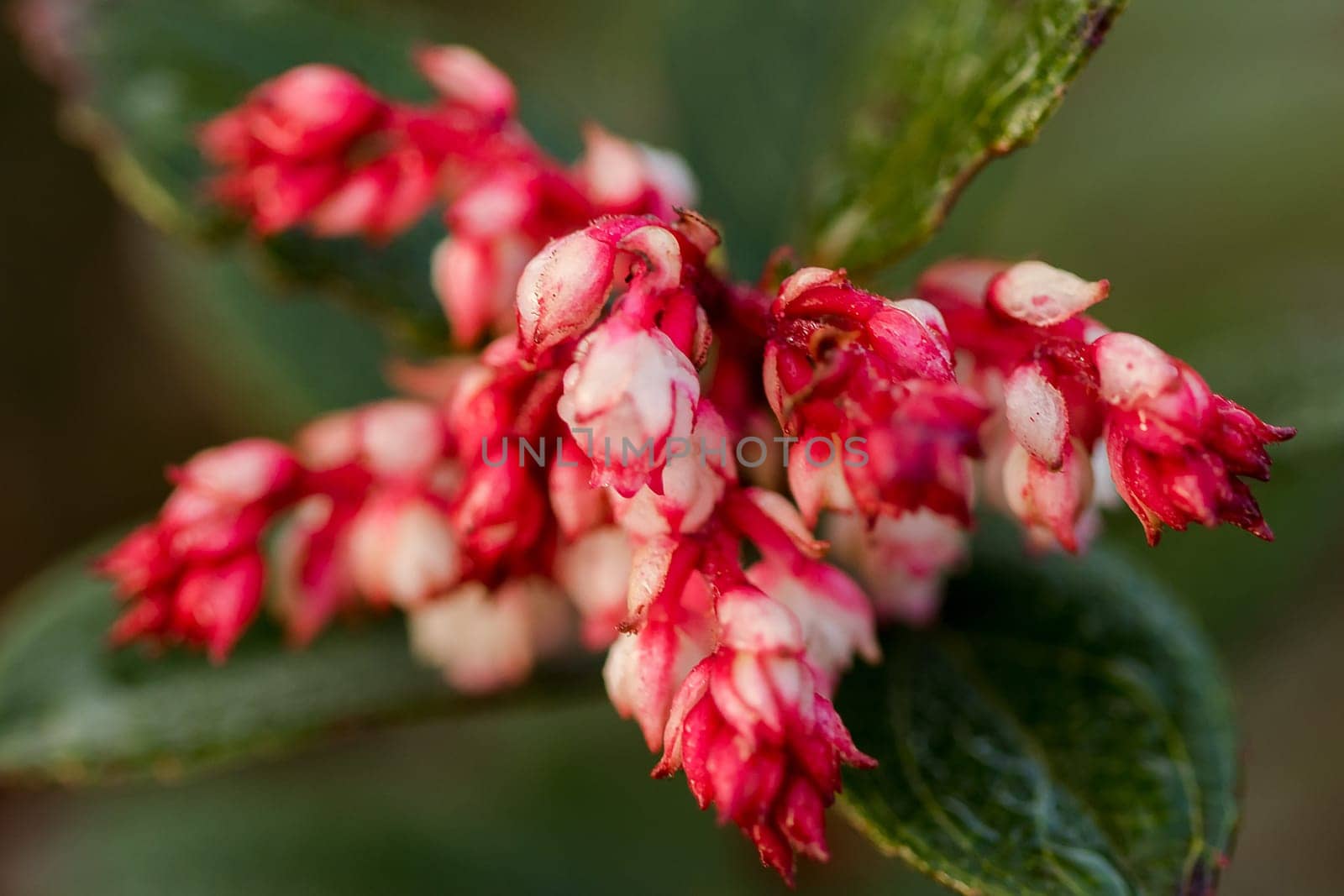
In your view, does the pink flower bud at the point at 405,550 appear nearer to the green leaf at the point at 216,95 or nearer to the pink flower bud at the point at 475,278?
the pink flower bud at the point at 475,278

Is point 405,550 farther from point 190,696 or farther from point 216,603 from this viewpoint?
point 190,696

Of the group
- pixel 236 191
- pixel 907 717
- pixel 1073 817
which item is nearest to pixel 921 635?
pixel 907 717

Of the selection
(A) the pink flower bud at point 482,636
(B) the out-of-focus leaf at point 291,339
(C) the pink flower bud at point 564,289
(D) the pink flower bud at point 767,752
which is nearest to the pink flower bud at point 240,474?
(A) the pink flower bud at point 482,636

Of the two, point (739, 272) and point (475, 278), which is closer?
point (475, 278)

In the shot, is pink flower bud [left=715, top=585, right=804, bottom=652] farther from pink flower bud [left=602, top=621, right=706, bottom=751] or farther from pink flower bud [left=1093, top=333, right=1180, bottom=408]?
pink flower bud [left=1093, top=333, right=1180, bottom=408]

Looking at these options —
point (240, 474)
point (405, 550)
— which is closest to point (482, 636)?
point (405, 550)

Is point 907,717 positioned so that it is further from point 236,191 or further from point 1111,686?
point 236,191
